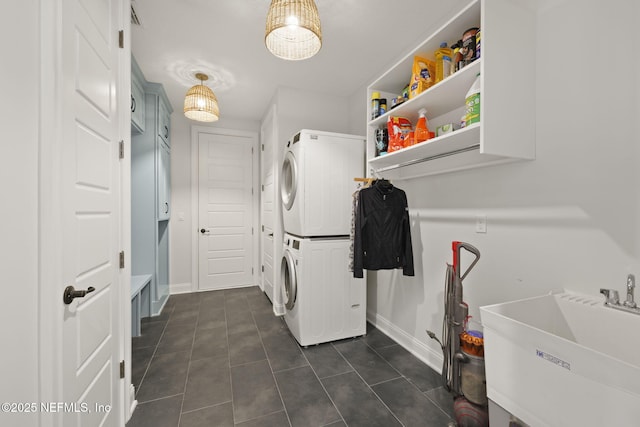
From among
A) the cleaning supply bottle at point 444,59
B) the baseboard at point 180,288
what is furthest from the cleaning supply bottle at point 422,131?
the baseboard at point 180,288

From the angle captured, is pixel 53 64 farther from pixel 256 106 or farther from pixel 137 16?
pixel 256 106

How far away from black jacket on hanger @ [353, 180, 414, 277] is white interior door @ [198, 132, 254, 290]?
2.59m

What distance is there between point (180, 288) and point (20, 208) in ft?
11.4

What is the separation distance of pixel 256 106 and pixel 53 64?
290 centimetres

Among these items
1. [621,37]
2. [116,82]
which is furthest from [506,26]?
[116,82]

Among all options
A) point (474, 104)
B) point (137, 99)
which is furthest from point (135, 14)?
point (474, 104)

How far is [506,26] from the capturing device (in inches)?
49.3

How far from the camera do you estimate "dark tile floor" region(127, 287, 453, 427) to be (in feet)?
5.00

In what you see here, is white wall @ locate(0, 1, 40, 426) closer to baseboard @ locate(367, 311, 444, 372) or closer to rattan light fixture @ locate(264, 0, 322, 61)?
rattan light fixture @ locate(264, 0, 322, 61)

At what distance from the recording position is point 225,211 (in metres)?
4.07

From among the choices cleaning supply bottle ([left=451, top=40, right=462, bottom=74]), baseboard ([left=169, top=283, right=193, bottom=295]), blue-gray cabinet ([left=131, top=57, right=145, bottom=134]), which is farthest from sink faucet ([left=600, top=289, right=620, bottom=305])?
baseboard ([left=169, top=283, right=193, bottom=295])

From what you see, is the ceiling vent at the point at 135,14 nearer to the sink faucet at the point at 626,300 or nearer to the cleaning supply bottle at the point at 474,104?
the cleaning supply bottle at the point at 474,104

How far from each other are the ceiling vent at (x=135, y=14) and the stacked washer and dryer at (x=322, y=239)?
1.41 meters

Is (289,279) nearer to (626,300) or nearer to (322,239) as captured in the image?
(322,239)
